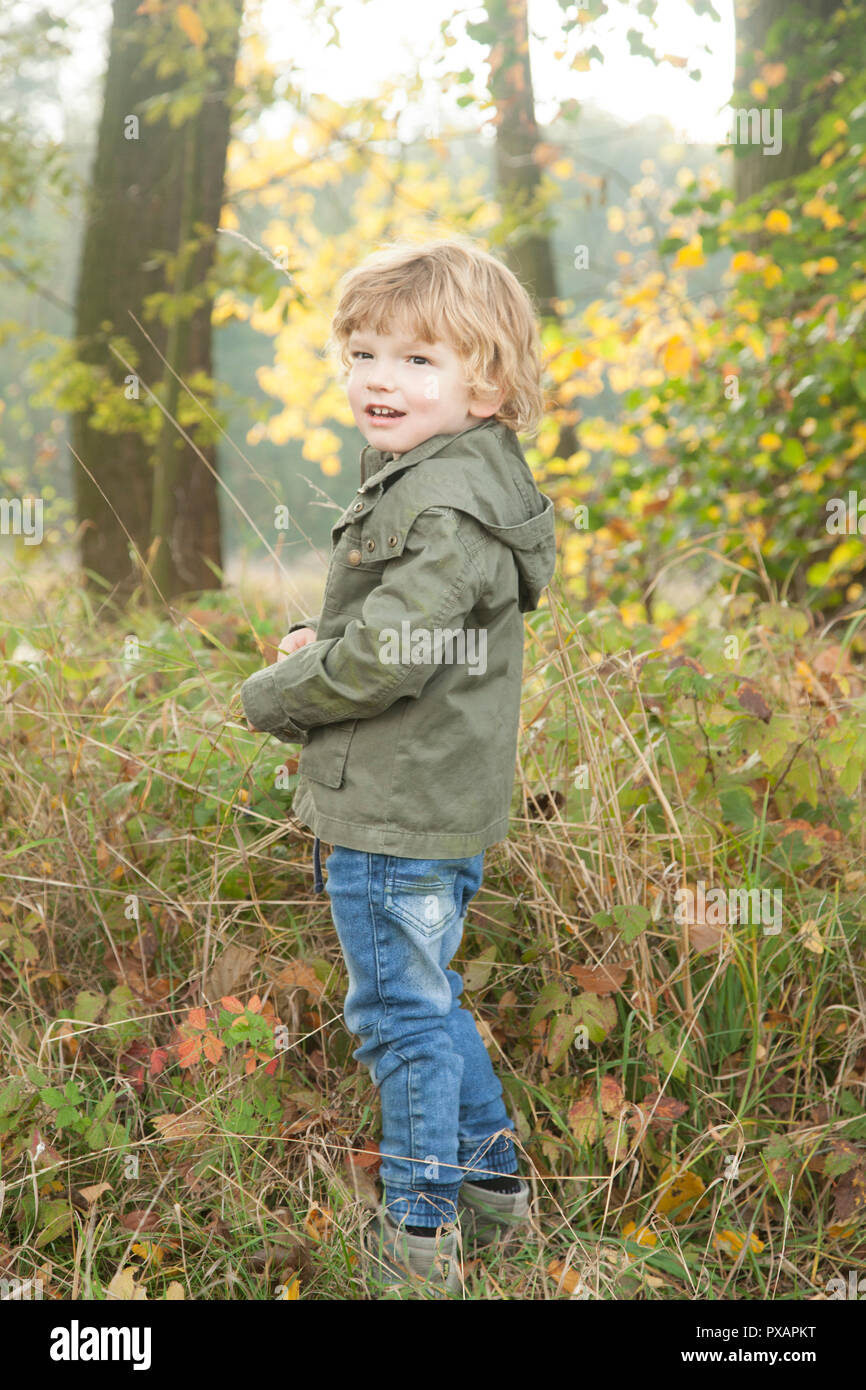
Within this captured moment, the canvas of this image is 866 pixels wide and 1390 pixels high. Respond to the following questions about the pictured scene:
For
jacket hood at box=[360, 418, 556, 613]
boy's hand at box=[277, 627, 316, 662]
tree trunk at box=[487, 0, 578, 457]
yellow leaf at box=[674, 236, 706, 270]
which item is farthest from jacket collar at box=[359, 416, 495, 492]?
yellow leaf at box=[674, 236, 706, 270]

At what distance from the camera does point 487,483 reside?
6.07 ft

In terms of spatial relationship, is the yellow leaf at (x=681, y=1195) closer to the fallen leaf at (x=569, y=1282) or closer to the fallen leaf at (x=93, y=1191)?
the fallen leaf at (x=569, y=1282)

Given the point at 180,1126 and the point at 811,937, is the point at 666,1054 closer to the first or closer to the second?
the point at 811,937

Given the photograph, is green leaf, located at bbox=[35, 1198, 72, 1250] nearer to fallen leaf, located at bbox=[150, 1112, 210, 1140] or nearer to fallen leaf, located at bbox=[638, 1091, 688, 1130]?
fallen leaf, located at bbox=[150, 1112, 210, 1140]

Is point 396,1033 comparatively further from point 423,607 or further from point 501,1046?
point 423,607

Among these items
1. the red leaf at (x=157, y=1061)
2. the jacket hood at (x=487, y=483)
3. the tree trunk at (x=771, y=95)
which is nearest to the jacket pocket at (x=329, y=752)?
the jacket hood at (x=487, y=483)

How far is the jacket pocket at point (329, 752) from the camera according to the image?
6.08ft

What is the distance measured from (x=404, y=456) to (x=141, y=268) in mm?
4784

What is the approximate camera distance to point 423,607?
172 cm

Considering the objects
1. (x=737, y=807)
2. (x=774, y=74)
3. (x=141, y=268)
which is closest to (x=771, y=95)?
(x=774, y=74)

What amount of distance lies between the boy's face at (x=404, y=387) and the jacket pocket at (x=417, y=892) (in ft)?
2.34

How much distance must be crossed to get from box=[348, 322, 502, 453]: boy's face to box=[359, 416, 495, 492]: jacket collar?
2cm

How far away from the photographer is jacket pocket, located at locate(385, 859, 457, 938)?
185cm
